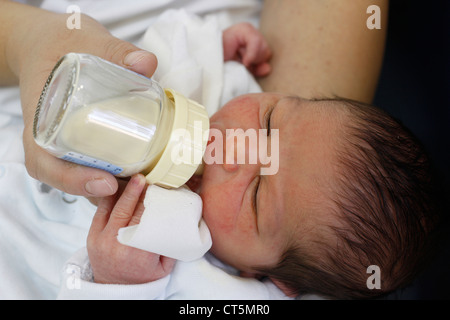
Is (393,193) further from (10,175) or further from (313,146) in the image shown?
(10,175)

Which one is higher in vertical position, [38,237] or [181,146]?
[181,146]

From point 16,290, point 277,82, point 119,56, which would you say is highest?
point 119,56

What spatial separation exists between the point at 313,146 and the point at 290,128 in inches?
2.6

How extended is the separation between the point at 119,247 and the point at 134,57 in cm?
37

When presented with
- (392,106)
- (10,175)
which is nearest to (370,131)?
(392,106)

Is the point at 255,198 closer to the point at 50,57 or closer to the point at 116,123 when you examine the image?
the point at 116,123

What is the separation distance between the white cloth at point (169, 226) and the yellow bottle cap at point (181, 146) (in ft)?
0.10

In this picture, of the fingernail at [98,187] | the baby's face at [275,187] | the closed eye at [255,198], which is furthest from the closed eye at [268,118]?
the fingernail at [98,187]

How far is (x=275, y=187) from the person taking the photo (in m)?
0.87

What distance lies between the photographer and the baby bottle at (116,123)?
2.09ft

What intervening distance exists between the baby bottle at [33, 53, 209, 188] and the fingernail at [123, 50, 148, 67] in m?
0.04

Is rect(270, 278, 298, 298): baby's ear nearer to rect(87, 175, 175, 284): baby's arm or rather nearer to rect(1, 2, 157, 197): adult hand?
rect(87, 175, 175, 284): baby's arm

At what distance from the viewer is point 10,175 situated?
1.03m

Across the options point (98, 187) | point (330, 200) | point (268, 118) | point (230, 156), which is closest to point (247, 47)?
point (268, 118)
